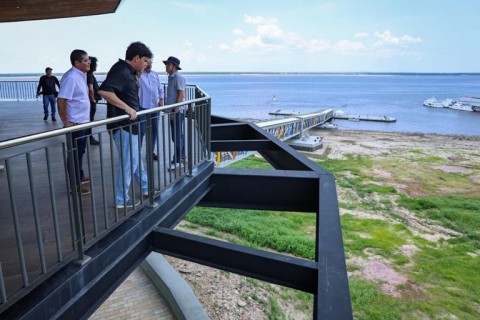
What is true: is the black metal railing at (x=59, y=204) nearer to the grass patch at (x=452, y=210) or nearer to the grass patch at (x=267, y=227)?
the grass patch at (x=267, y=227)

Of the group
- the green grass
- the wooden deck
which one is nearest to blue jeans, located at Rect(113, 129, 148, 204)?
the wooden deck

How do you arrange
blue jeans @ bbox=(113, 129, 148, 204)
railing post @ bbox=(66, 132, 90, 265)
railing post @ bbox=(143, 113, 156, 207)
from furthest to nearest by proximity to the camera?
blue jeans @ bbox=(113, 129, 148, 204), railing post @ bbox=(143, 113, 156, 207), railing post @ bbox=(66, 132, 90, 265)

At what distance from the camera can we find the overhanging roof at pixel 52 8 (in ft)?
35.0

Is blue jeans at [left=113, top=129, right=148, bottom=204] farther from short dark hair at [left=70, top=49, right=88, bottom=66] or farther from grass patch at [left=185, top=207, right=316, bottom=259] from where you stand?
grass patch at [left=185, top=207, right=316, bottom=259]

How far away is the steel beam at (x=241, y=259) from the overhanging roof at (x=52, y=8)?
9.79 m

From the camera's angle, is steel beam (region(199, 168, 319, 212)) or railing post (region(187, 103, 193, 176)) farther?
steel beam (region(199, 168, 319, 212))

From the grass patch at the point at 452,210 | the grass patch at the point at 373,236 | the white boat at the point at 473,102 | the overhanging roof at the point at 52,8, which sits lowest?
the grass patch at the point at 452,210

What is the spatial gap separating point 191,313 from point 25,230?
424cm

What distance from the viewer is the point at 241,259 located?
3.32 metres

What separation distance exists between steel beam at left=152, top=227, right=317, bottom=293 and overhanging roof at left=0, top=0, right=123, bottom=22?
979 cm

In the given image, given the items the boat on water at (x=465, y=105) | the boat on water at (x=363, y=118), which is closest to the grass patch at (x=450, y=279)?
the boat on water at (x=363, y=118)

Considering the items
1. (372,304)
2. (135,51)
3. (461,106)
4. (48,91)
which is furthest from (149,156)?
(461,106)

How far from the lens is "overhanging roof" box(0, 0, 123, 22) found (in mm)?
10680

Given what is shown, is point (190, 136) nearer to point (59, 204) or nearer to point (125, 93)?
point (125, 93)
